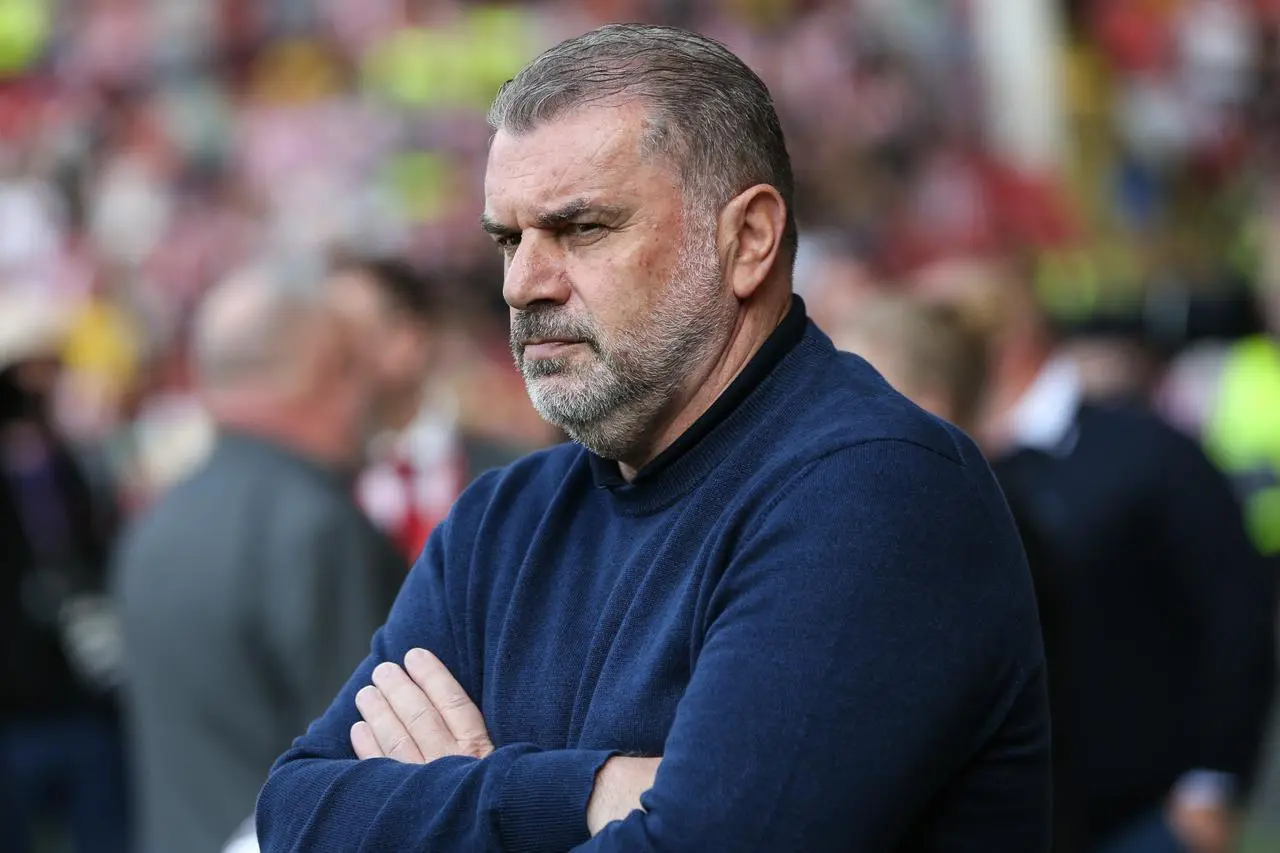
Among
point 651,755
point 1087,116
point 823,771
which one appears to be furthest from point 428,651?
point 1087,116

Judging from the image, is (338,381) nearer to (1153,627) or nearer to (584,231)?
(1153,627)

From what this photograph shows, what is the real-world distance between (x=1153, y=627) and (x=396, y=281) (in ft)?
6.89

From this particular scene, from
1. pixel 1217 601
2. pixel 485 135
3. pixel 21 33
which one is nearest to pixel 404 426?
pixel 1217 601

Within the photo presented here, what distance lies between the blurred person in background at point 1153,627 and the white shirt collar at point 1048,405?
12.8 inches

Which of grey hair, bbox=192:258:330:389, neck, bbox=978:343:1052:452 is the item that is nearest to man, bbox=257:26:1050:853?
grey hair, bbox=192:258:330:389

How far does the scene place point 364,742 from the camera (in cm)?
220

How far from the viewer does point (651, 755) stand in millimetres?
1968

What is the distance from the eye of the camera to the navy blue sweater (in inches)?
71.7

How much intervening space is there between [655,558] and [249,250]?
38.8 ft

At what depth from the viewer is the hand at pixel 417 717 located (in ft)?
7.04

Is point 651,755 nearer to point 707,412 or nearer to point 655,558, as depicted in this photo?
point 655,558

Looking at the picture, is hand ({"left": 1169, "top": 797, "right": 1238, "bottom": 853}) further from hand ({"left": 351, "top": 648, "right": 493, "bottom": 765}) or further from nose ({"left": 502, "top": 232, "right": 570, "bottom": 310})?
nose ({"left": 502, "top": 232, "right": 570, "bottom": 310})

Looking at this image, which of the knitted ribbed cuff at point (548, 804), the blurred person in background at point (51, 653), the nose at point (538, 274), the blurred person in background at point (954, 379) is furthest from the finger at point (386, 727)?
the blurred person in background at point (51, 653)

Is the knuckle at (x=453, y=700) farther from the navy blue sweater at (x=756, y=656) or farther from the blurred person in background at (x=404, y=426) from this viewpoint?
the blurred person in background at (x=404, y=426)
